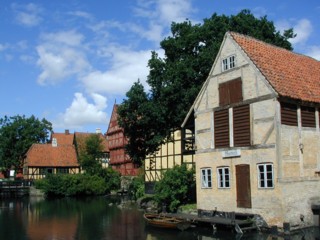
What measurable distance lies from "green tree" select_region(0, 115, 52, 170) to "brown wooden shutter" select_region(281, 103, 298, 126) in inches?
2377

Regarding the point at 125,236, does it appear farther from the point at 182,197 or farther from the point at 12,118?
the point at 12,118

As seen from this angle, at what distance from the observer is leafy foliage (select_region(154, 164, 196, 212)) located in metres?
28.2

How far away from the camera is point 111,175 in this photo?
5838cm

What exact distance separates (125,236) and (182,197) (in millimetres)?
7520

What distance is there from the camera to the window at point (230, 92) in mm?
23859

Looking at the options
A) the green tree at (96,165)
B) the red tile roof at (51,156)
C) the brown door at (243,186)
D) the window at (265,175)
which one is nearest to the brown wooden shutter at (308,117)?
the window at (265,175)

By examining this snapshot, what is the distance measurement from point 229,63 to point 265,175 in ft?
24.7

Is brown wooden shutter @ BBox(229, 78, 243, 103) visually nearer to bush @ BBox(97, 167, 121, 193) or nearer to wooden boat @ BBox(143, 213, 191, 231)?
wooden boat @ BBox(143, 213, 191, 231)

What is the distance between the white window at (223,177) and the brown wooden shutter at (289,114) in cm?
468

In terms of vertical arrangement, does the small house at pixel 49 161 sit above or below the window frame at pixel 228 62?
below

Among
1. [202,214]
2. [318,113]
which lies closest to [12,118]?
[202,214]

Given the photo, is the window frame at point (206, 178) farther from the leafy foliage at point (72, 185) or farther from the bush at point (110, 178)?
the bush at point (110, 178)

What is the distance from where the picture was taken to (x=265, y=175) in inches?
851

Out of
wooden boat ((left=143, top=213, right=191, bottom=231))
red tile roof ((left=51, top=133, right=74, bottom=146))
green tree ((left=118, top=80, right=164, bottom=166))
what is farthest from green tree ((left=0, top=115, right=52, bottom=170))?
wooden boat ((left=143, top=213, right=191, bottom=231))
